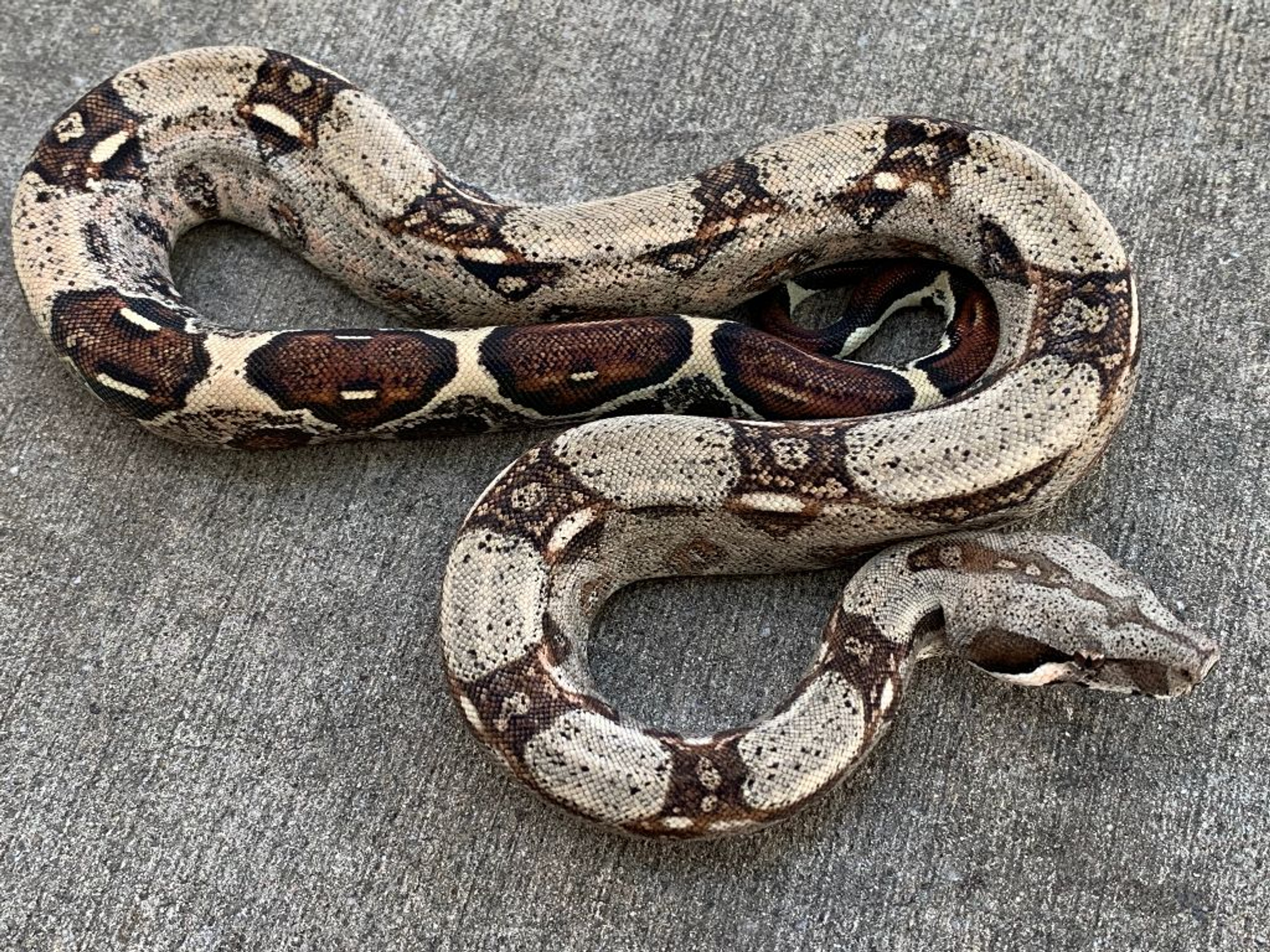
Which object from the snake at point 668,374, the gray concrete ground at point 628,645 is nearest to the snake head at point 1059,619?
the snake at point 668,374

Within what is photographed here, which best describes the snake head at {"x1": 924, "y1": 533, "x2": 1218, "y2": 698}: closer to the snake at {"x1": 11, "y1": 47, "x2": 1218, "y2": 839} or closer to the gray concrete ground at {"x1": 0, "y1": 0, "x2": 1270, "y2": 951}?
the snake at {"x1": 11, "y1": 47, "x2": 1218, "y2": 839}

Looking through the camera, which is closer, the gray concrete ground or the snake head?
the snake head

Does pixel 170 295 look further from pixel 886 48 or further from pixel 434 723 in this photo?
pixel 886 48

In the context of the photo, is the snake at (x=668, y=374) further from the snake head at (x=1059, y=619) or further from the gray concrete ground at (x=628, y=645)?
the gray concrete ground at (x=628, y=645)

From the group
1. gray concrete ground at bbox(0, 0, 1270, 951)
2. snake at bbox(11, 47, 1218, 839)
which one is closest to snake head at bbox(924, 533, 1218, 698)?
snake at bbox(11, 47, 1218, 839)

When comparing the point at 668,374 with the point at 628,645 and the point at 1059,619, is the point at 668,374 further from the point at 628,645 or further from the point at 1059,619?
the point at 1059,619

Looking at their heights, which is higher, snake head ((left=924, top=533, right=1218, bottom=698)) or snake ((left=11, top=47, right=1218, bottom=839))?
snake ((left=11, top=47, right=1218, bottom=839))

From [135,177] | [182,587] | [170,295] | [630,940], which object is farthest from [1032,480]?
[135,177]

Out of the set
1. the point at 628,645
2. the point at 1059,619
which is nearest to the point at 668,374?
the point at 628,645
